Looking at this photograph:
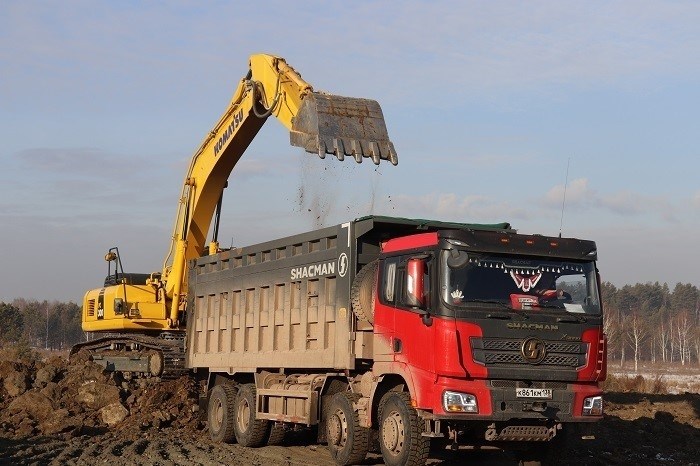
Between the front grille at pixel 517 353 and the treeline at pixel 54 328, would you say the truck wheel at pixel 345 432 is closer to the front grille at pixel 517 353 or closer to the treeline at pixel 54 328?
the front grille at pixel 517 353

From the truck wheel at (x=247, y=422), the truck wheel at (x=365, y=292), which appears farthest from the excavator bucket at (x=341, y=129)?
the truck wheel at (x=247, y=422)

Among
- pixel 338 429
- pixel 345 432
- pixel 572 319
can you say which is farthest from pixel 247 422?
pixel 572 319

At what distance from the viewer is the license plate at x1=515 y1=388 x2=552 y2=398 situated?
12.3 metres

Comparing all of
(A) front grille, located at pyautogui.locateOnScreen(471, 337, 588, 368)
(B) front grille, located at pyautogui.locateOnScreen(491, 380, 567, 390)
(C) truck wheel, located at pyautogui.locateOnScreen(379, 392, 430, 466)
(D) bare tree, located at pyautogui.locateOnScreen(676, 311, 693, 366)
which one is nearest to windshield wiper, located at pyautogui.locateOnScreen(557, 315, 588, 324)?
(A) front grille, located at pyautogui.locateOnScreen(471, 337, 588, 368)

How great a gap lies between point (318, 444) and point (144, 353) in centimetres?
671

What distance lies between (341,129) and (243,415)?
553 cm

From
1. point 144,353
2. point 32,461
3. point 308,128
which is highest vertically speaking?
point 308,128

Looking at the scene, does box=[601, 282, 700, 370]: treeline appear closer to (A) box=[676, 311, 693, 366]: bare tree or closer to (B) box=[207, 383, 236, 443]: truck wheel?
(A) box=[676, 311, 693, 366]: bare tree

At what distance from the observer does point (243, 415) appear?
59.4 ft

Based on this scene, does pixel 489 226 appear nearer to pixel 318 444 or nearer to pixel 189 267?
pixel 318 444

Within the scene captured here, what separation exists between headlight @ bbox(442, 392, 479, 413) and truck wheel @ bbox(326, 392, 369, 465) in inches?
83.6

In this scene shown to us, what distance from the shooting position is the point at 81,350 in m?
26.4

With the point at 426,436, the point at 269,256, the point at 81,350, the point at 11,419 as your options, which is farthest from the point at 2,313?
the point at 426,436

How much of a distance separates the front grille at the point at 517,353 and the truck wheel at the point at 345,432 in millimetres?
2477
